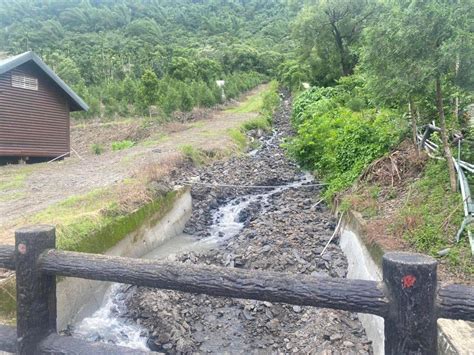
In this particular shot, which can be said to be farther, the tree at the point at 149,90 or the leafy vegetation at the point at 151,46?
the leafy vegetation at the point at 151,46

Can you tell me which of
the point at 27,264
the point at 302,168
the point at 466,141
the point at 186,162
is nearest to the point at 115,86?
the point at 186,162

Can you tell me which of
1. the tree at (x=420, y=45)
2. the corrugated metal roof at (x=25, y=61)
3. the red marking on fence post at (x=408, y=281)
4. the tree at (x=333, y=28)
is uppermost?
the tree at (x=333, y=28)

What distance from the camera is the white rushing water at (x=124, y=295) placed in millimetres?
5789

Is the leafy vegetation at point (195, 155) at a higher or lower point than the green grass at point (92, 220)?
higher

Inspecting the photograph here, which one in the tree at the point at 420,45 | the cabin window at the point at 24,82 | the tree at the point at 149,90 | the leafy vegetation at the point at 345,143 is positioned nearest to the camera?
the tree at the point at 420,45

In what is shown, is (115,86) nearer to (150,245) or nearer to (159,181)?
(159,181)

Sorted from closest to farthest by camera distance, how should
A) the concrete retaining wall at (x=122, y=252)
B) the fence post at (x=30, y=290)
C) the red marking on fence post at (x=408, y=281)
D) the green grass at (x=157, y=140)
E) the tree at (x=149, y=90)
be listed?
1. the red marking on fence post at (x=408, y=281)
2. the fence post at (x=30, y=290)
3. the concrete retaining wall at (x=122, y=252)
4. the green grass at (x=157, y=140)
5. the tree at (x=149, y=90)

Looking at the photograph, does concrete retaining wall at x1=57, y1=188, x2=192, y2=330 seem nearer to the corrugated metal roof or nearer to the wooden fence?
the wooden fence

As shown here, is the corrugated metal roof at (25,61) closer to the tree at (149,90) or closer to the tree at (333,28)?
the tree at (149,90)

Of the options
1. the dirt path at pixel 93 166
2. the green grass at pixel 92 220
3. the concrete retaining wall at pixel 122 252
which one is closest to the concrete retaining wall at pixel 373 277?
the concrete retaining wall at pixel 122 252

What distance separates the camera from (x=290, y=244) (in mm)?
8141

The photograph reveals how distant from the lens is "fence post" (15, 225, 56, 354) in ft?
7.49

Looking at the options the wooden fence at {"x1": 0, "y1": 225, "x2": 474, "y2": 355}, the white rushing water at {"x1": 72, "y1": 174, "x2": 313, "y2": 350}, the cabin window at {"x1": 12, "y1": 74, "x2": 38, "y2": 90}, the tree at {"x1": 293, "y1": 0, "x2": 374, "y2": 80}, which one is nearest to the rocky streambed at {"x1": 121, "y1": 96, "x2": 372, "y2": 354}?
the white rushing water at {"x1": 72, "y1": 174, "x2": 313, "y2": 350}

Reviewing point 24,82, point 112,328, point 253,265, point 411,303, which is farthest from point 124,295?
point 24,82
